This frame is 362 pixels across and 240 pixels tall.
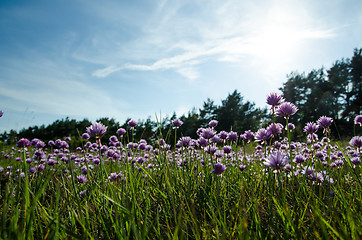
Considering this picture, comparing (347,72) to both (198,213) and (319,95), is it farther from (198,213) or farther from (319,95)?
(198,213)

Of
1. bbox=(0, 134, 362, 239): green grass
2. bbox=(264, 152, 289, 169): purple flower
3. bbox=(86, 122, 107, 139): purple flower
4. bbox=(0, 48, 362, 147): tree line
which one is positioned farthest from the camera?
bbox=(0, 48, 362, 147): tree line

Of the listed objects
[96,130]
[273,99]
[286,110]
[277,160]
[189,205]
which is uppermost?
[273,99]

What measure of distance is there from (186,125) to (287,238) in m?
27.9

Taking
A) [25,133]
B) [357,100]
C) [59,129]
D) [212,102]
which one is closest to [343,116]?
[357,100]

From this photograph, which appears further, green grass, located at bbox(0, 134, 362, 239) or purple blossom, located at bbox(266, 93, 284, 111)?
purple blossom, located at bbox(266, 93, 284, 111)

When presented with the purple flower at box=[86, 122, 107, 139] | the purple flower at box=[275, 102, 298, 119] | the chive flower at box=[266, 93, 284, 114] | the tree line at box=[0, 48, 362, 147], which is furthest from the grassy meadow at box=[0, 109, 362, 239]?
the tree line at box=[0, 48, 362, 147]

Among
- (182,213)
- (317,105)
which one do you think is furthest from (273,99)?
(317,105)

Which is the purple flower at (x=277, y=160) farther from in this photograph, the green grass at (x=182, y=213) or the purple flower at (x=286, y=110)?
the purple flower at (x=286, y=110)

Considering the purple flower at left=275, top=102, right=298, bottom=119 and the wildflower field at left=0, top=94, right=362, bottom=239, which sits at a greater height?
the purple flower at left=275, top=102, right=298, bottom=119

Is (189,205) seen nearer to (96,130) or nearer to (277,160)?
(277,160)

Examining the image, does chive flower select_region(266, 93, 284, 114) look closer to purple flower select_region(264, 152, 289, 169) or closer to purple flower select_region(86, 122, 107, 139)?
purple flower select_region(264, 152, 289, 169)

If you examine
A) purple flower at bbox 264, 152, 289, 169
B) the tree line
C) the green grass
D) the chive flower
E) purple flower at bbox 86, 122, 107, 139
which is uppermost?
the tree line

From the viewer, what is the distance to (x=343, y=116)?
114ft

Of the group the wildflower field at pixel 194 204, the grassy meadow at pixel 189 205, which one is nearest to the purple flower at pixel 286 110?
the wildflower field at pixel 194 204
